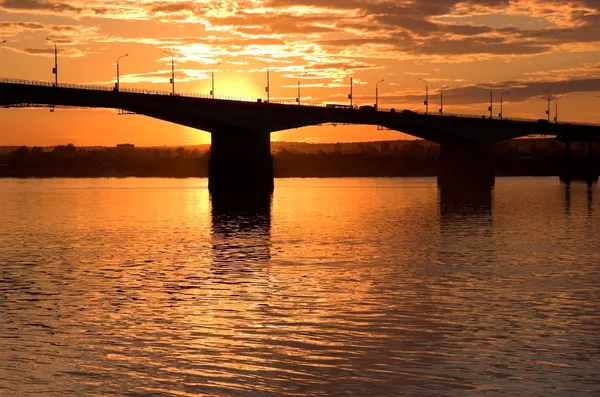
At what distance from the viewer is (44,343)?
76.3 ft

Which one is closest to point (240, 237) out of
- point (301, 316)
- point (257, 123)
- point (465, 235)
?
point (465, 235)

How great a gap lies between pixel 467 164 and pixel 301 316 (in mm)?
158590

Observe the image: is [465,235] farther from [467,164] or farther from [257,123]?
[467,164]

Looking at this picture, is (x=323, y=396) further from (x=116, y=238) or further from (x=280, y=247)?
(x=116, y=238)

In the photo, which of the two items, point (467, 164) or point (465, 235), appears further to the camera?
point (467, 164)

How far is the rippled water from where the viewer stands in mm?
19375

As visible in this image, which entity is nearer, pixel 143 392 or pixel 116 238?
pixel 143 392

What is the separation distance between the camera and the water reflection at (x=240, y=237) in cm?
4338

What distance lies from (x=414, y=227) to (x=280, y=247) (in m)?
18.3

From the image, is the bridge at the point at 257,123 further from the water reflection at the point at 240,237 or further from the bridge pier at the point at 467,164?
the water reflection at the point at 240,237

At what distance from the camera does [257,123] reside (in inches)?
5561

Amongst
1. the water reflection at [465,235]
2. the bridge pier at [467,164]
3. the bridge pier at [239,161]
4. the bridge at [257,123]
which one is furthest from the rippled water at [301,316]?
the bridge pier at [467,164]

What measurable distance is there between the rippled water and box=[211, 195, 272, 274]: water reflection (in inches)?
11.8

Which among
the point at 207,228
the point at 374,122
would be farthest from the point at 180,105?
the point at 207,228
